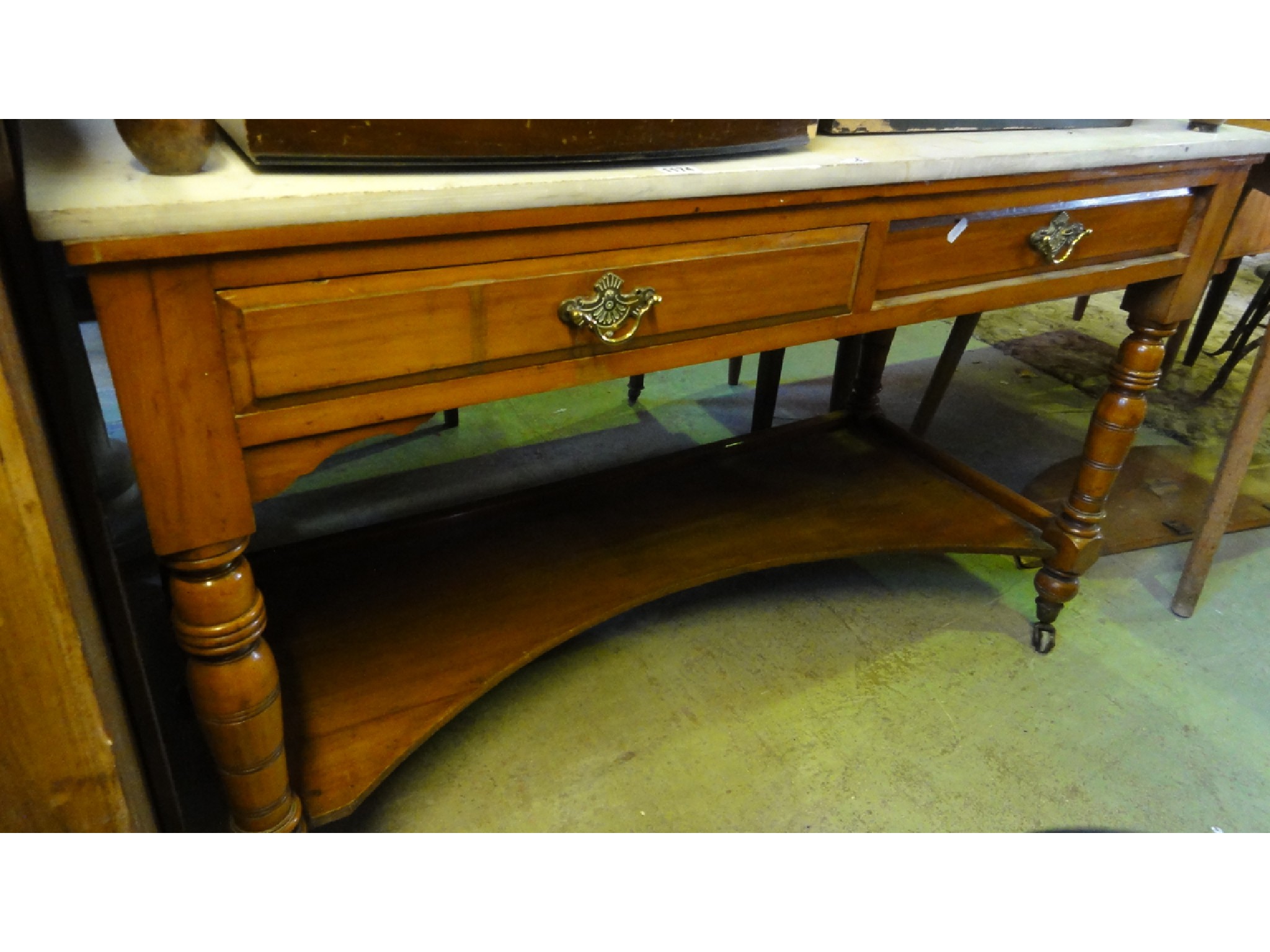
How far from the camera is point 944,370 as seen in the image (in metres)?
2.00

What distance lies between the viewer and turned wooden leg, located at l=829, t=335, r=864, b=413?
75.9 inches

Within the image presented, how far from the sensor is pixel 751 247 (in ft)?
2.88

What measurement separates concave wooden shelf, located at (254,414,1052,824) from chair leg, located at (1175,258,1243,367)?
127 cm

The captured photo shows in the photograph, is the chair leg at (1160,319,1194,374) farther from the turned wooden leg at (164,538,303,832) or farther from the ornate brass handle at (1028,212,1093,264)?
the turned wooden leg at (164,538,303,832)

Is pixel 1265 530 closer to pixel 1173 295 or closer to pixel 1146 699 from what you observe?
pixel 1146 699

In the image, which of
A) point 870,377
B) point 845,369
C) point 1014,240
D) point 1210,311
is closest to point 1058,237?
point 1014,240

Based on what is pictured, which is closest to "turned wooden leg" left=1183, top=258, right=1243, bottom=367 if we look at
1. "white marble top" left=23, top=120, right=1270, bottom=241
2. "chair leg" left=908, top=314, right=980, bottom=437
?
"chair leg" left=908, top=314, right=980, bottom=437

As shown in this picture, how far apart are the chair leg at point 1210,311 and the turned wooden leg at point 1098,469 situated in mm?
1064

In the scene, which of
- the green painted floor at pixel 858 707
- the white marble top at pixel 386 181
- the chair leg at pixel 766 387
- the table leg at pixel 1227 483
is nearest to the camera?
Result: the white marble top at pixel 386 181

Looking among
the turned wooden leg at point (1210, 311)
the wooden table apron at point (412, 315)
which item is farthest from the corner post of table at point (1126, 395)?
the turned wooden leg at point (1210, 311)

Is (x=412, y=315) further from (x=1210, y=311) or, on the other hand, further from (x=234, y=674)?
(x=1210, y=311)

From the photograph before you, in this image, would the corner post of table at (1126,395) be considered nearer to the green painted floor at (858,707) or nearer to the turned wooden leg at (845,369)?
the green painted floor at (858,707)

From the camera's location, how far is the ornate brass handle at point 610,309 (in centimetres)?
80

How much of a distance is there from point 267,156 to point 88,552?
1.17 ft
